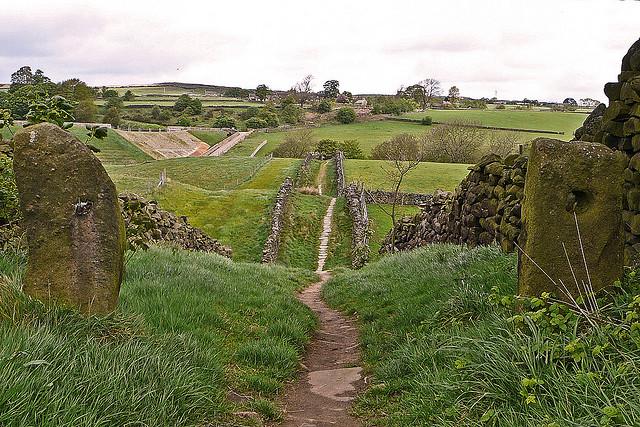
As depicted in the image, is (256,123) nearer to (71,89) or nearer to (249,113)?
(249,113)

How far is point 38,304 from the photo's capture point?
195 inches

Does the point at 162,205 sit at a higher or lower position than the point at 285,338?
lower

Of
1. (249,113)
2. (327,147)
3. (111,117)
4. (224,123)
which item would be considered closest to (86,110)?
(327,147)

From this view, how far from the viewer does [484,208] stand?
38.4 ft

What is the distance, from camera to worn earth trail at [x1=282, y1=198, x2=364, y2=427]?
17.4ft

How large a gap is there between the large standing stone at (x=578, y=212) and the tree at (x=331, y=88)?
14892 cm

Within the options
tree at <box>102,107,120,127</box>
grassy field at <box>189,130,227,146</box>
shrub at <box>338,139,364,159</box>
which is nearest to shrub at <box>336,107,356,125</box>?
grassy field at <box>189,130,227,146</box>

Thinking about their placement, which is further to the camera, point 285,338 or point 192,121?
point 192,121

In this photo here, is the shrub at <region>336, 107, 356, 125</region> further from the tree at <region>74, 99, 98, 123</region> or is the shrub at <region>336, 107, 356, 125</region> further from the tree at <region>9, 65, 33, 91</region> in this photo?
the tree at <region>9, 65, 33, 91</region>

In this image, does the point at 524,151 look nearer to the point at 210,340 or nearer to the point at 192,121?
the point at 210,340

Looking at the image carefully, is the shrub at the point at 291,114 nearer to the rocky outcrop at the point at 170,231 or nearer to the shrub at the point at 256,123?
the shrub at the point at 256,123

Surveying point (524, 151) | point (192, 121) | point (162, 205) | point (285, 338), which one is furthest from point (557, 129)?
point (285, 338)

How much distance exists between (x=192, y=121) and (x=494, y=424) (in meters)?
101

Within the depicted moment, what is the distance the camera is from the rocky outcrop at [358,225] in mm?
22663
